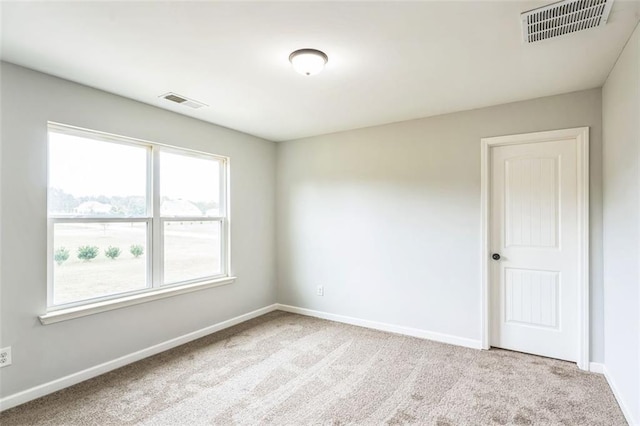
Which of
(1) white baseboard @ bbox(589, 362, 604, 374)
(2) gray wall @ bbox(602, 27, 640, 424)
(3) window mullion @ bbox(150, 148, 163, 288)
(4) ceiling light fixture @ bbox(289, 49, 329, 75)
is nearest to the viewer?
(2) gray wall @ bbox(602, 27, 640, 424)

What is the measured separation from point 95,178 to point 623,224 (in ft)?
13.6

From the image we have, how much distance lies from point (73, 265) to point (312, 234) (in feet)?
8.59

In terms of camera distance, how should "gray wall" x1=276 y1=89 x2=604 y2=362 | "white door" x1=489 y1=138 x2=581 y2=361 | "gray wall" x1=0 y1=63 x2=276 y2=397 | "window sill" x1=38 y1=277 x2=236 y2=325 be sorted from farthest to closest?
"gray wall" x1=276 y1=89 x2=604 y2=362, "white door" x1=489 y1=138 x2=581 y2=361, "window sill" x1=38 y1=277 x2=236 y2=325, "gray wall" x1=0 y1=63 x2=276 y2=397

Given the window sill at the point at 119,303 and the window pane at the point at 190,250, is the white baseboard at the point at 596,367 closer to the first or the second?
the window sill at the point at 119,303

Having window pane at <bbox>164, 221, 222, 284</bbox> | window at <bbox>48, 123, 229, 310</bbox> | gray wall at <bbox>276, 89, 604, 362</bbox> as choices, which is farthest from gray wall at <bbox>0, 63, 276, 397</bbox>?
gray wall at <bbox>276, 89, 604, 362</bbox>

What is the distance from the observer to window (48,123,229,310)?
8.69ft

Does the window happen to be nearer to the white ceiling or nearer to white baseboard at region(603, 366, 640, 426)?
the white ceiling

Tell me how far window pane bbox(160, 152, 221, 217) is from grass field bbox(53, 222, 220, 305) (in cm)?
16

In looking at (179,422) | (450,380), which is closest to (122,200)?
(179,422)

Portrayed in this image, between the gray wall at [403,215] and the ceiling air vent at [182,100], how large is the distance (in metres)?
1.65

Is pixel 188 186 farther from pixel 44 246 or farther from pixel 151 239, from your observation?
pixel 44 246

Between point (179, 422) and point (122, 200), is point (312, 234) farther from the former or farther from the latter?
point (179, 422)

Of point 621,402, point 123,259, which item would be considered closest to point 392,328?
point 621,402

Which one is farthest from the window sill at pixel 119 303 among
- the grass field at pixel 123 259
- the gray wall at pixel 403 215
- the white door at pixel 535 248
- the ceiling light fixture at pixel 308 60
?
the white door at pixel 535 248
